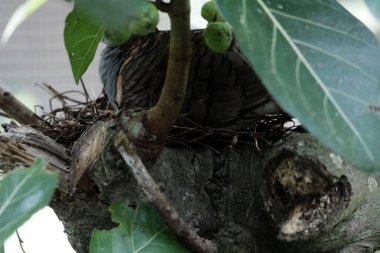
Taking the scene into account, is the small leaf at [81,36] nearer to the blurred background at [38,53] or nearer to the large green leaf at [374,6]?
the large green leaf at [374,6]

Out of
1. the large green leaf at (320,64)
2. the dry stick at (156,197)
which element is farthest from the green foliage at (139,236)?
the large green leaf at (320,64)

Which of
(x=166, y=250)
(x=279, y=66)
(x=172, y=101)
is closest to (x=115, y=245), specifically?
(x=166, y=250)

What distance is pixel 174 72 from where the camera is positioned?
0.62 m

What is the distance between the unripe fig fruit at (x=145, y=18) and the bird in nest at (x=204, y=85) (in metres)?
0.30

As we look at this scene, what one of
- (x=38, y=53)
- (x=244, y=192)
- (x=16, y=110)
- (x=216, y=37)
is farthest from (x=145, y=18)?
(x=38, y=53)

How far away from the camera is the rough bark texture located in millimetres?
658

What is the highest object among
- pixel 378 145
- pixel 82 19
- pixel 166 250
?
pixel 82 19

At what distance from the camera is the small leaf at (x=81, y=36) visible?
2.43 ft

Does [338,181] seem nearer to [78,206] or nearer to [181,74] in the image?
[181,74]

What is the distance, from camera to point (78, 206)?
807 mm

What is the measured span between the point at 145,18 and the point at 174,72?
Answer: 100 millimetres

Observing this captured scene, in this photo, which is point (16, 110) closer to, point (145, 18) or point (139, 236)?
point (139, 236)

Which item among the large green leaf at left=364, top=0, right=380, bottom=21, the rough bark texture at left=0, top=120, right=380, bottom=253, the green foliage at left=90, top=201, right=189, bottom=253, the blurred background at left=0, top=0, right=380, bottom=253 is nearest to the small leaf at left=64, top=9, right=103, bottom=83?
the rough bark texture at left=0, top=120, right=380, bottom=253

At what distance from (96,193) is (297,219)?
273 mm
